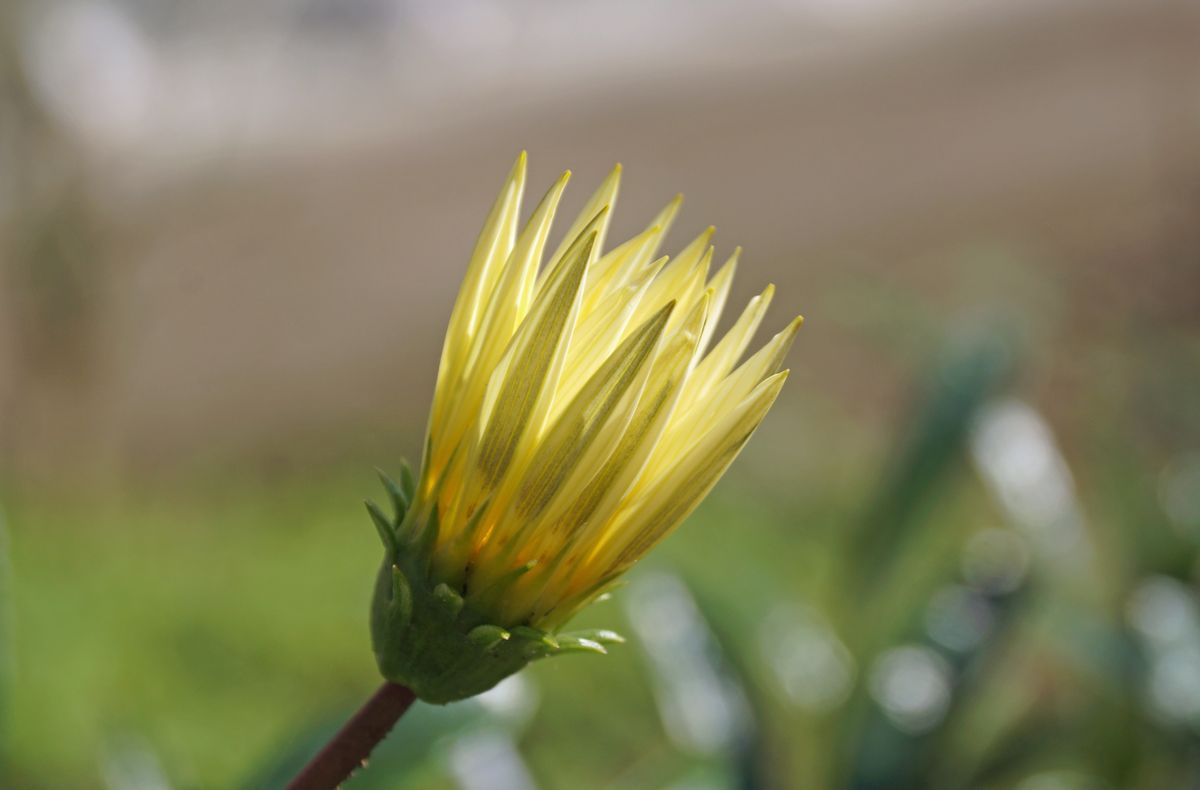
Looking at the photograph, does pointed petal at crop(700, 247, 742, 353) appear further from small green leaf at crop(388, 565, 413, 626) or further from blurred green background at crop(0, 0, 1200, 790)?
blurred green background at crop(0, 0, 1200, 790)

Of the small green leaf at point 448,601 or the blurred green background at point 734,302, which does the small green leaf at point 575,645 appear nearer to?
the small green leaf at point 448,601

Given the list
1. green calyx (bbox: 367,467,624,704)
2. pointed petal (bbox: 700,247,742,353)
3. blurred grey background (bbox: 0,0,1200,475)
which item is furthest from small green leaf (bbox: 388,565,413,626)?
blurred grey background (bbox: 0,0,1200,475)

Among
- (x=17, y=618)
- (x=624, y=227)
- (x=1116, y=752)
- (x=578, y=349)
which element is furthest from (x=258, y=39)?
(x=578, y=349)

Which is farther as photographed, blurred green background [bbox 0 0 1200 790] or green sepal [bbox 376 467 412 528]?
blurred green background [bbox 0 0 1200 790]

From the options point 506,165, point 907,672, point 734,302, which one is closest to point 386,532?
point 907,672

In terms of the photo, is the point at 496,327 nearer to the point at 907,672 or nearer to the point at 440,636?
the point at 440,636

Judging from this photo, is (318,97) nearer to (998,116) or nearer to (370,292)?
(370,292)
